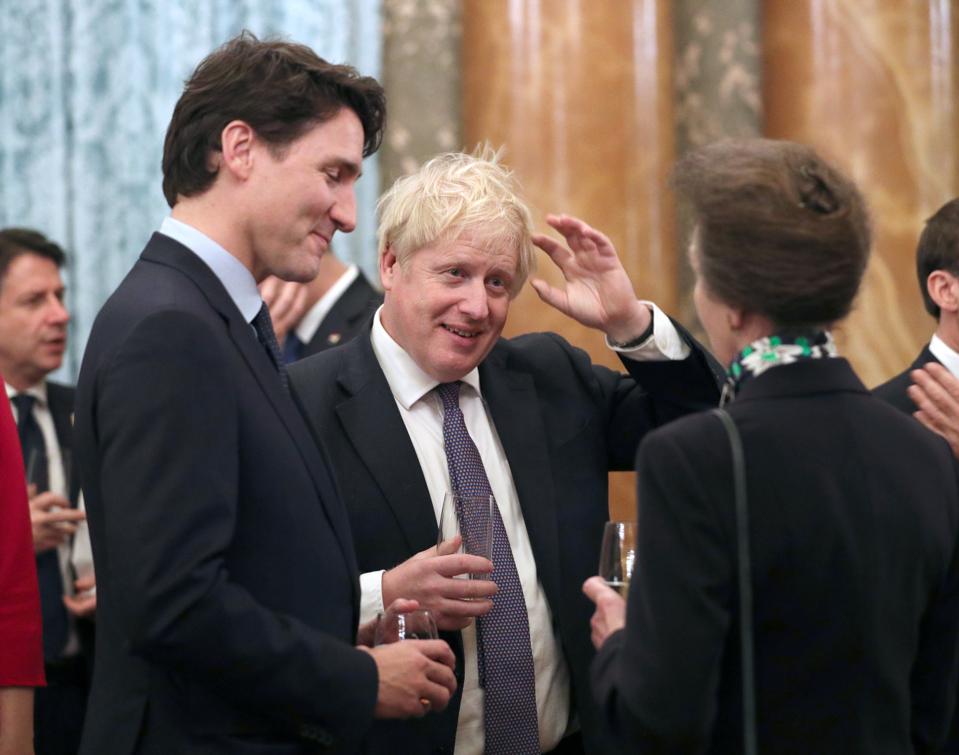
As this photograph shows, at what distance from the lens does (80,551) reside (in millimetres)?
3463

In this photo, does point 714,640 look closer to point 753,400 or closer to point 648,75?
point 753,400

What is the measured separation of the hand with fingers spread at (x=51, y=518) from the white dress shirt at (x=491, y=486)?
116 centimetres

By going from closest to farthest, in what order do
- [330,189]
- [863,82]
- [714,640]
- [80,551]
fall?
[714,640], [330,189], [80,551], [863,82]

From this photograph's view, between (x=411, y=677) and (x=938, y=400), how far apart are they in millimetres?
1231

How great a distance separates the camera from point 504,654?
2346mm

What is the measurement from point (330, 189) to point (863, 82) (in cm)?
237

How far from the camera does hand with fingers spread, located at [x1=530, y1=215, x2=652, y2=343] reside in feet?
8.57

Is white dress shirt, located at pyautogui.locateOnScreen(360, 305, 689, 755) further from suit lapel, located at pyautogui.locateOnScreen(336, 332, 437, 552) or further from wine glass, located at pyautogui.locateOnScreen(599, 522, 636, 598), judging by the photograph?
wine glass, located at pyautogui.locateOnScreen(599, 522, 636, 598)

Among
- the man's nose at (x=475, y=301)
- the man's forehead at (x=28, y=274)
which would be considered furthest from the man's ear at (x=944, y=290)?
the man's forehead at (x=28, y=274)

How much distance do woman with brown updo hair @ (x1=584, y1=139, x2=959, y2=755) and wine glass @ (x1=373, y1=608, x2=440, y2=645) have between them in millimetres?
380

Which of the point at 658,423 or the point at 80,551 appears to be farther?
the point at 80,551

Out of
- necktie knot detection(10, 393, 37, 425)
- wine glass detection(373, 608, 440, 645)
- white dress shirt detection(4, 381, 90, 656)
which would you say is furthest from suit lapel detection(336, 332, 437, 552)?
necktie knot detection(10, 393, 37, 425)

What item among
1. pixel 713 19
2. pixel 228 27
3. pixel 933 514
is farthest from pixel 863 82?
pixel 933 514

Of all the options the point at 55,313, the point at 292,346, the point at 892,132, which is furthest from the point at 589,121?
the point at 55,313
